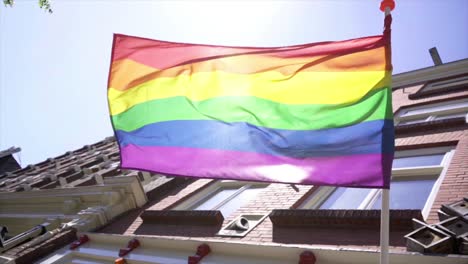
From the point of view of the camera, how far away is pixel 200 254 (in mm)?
5703

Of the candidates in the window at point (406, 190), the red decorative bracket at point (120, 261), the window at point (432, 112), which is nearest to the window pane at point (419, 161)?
the window at point (406, 190)

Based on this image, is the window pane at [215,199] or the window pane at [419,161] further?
the window pane at [215,199]

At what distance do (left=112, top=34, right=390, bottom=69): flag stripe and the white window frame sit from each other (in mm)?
4163

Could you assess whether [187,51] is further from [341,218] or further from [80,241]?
[80,241]

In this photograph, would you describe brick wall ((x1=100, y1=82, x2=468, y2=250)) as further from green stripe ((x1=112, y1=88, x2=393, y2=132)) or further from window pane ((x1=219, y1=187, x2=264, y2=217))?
green stripe ((x1=112, y1=88, x2=393, y2=132))

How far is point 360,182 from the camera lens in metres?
3.18

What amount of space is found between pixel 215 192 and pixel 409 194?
15.5 feet

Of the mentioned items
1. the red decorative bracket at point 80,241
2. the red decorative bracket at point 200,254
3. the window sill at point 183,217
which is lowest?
the red decorative bracket at point 80,241

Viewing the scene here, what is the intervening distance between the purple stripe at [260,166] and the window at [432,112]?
771 centimetres

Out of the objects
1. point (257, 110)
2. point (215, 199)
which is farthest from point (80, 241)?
point (257, 110)

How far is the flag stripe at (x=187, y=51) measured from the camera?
393cm

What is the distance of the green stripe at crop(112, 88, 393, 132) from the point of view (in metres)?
3.50

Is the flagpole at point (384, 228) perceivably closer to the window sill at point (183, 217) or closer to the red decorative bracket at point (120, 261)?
the window sill at point (183, 217)

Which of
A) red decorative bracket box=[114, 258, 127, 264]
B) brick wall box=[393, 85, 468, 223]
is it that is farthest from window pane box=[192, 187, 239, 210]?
brick wall box=[393, 85, 468, 223]
